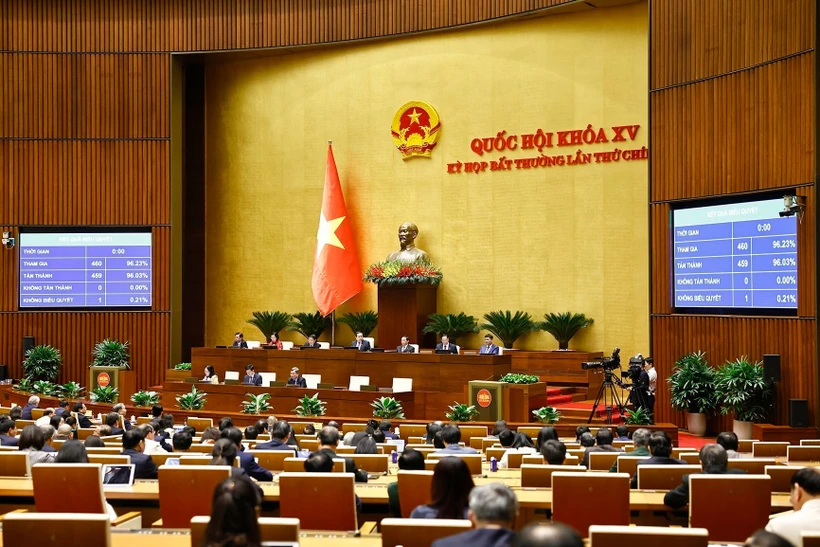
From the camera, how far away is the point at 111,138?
59.6 ft

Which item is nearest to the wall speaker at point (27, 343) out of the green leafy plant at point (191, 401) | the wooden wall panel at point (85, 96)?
the wooden wall panel at point (85, 96)

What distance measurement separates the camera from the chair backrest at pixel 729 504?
4.57m

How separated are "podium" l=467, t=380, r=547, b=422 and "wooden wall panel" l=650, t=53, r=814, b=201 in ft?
12.1

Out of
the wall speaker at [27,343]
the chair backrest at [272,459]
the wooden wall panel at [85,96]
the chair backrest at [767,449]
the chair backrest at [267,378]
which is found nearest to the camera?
the chair backrest at [272,459]

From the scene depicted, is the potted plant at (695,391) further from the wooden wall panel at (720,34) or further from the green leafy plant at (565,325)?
the wooden wall panel at (720,34)

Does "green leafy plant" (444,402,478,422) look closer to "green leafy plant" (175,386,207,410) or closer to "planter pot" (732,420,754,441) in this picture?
"planter pot" (732,420,754,441)

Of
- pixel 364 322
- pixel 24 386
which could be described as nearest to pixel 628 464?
pixel 364 322

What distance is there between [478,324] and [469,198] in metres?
2.36

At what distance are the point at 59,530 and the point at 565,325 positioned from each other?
12.9 metres

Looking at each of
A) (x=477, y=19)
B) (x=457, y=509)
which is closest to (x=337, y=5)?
(x=477, y=19)

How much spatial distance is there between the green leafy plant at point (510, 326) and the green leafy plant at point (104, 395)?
6370 mm

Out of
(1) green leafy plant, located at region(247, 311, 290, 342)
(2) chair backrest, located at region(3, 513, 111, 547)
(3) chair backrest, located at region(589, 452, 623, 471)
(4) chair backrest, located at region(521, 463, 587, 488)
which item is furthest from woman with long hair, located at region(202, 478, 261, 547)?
(1) green leafy plant, located at region(247, 311, 290, 342)

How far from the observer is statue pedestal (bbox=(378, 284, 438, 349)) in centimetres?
1659

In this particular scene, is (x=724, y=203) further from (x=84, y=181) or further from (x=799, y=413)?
(x=84, y=181)
